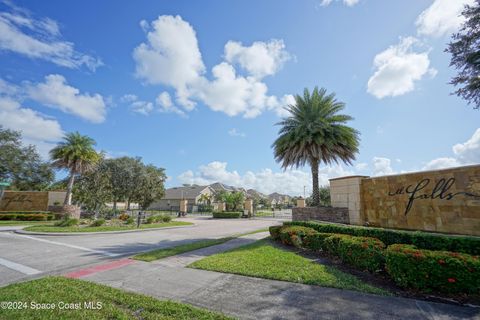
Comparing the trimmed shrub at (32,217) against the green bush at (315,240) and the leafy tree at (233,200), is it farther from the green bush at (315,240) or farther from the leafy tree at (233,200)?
the green bush at (315,240)

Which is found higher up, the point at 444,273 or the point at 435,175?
the point at 435,175

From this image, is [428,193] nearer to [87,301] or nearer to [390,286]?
[390,286]

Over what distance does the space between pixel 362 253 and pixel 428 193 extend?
15.3 ft

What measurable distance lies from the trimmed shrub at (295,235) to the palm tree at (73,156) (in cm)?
2802

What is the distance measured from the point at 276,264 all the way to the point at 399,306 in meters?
3.49

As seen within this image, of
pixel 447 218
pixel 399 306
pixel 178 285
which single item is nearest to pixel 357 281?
pixel 399 306

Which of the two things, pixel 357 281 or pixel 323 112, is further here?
pixel 323 112

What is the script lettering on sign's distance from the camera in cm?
837

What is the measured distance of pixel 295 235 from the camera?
392 inches

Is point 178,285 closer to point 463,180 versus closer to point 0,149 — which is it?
point 463,180

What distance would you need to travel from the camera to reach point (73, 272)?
7.02m

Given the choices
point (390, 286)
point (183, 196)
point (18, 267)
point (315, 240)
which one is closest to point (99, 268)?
point (18, 267)

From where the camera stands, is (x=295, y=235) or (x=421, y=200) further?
(x=295, y=235)

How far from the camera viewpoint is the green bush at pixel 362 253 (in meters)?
6.30
